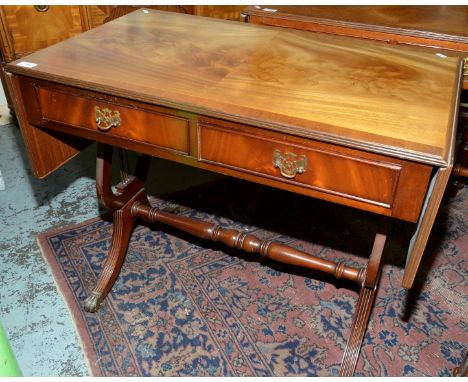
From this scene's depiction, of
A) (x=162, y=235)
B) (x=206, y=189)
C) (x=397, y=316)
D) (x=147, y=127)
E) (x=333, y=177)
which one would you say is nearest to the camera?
(x=333, y=177)

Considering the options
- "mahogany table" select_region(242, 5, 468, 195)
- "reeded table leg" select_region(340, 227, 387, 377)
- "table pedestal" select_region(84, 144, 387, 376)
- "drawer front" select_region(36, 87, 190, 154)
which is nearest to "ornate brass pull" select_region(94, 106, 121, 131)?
"drawer front" select_region(36, 87, 190, 154)

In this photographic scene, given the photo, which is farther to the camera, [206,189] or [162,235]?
[206,189]

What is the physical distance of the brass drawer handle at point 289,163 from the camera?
1.16 metres

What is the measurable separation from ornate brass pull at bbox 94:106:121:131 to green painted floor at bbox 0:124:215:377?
0.78 meters

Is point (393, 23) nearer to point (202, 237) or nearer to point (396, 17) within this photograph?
point (396, 17)

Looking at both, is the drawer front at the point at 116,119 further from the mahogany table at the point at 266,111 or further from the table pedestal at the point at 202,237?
the table pedestal at the point at 202,237

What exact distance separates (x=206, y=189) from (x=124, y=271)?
2.19 feet

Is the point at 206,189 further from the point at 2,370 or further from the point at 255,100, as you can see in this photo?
the point at 2,370

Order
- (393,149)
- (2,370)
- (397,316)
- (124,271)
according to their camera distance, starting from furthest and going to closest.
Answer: (124,271)
(397,316)
(393,149)
(2,370)

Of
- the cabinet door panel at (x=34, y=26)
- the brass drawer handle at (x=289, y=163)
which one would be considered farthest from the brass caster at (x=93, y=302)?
the cabinet door panel at (x=34, y=26)

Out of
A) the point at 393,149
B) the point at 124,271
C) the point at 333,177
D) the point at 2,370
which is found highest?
the point at 393,149

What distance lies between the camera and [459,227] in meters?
2.21

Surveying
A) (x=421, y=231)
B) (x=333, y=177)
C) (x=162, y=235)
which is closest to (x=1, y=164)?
(x=162, y=235)

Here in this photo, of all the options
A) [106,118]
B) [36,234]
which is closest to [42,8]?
[36,234]
